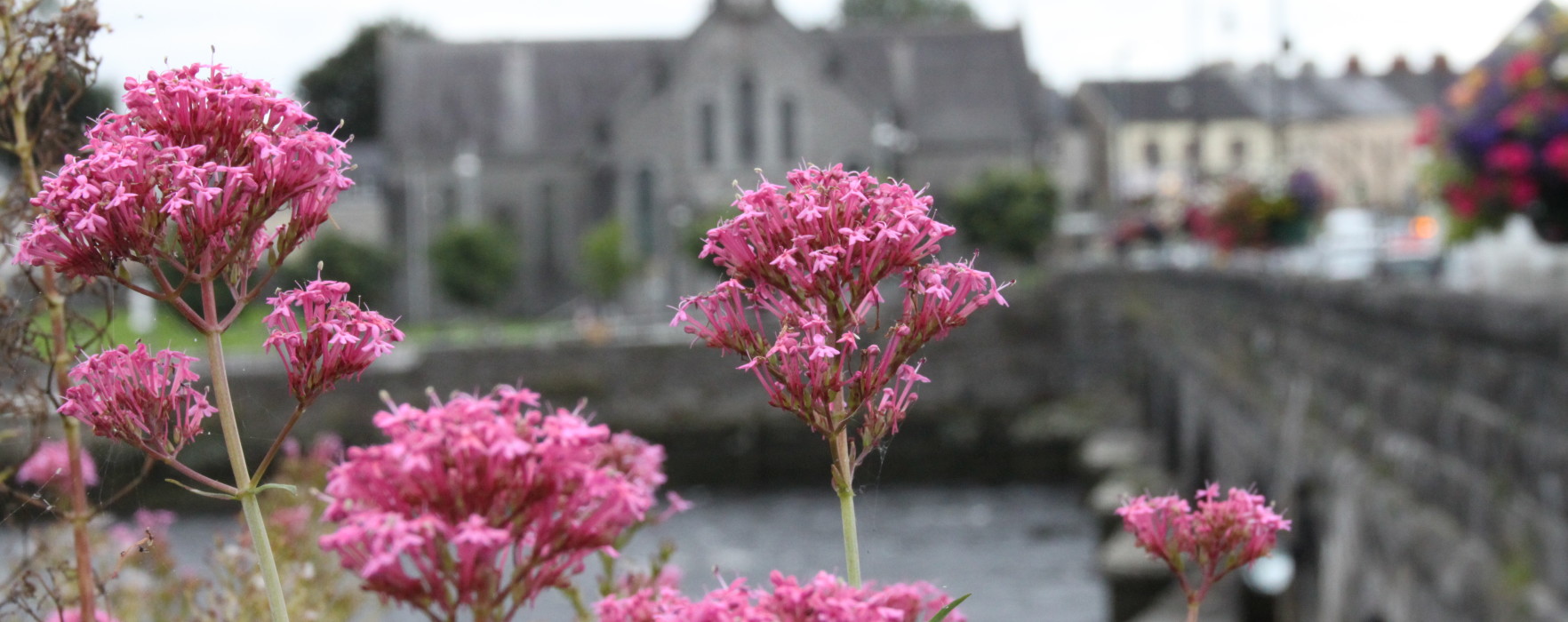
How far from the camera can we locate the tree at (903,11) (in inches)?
3255

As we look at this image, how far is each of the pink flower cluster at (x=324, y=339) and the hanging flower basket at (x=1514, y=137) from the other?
Result: 766cm

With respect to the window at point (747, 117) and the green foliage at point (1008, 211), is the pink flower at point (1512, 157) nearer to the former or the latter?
the green foliage at point (1008, 211)

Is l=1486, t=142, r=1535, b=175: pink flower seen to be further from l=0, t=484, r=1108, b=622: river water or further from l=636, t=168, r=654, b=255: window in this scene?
l=636, t=168, r=654, b=255: window

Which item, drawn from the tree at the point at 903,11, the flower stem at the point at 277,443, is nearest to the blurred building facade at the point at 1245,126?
the tree at the point at 903,11

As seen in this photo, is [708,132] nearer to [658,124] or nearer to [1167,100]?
[658,124]

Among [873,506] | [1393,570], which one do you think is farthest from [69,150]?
[1393,570]

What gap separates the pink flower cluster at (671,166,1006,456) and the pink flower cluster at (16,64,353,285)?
0.36 m

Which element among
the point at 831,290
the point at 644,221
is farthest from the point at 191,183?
the point at 644,221

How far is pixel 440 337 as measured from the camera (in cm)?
4838

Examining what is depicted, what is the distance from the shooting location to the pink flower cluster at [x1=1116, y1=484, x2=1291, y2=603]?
1533 mm

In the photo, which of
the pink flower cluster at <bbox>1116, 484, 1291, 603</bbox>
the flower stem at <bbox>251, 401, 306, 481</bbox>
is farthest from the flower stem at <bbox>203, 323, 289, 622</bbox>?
the pink flower cluster at <bbox>1116, 484, 1291, 603</bbox>

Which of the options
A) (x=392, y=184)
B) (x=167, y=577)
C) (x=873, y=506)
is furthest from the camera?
(x=392, y=184)

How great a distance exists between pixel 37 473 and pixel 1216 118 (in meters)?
65.0

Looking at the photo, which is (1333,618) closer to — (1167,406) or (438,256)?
(1167,406)
